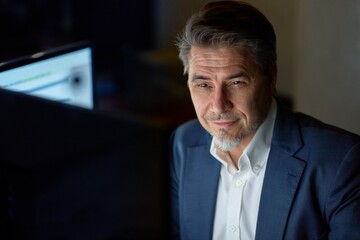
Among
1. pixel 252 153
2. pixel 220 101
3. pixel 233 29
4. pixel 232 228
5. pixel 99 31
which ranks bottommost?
pixel 99 31

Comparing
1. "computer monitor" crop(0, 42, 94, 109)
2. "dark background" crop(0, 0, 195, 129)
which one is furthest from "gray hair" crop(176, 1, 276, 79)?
"dark background" crop(0, 0, 195, 129)

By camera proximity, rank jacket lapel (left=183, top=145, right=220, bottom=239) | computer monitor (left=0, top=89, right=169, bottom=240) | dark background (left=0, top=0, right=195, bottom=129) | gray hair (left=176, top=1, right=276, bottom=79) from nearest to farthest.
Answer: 1. computer monitor (left=0, top=89, right=169, bottom=240)
2. gray hair (left=176, top=1, right=276, bottom=79)
3. jacket lapel (left=183, top=145, right=220, bottom=239)
4. dark background (left=0, top=0, right=195, bottom=129)

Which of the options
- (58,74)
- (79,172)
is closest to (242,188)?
(58,74)

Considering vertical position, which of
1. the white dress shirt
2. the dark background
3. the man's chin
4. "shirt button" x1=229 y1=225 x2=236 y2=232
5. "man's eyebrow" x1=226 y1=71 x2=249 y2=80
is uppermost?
"man's eyebrow" x1=226 y1=71 x2=249 y2=80

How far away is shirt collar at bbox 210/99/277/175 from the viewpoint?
3.82 feet

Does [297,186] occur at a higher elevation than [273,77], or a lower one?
lower

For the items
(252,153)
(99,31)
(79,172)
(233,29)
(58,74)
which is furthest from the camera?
(99,31)

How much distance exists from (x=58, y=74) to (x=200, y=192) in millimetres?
410

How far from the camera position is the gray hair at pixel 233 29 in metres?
1.07

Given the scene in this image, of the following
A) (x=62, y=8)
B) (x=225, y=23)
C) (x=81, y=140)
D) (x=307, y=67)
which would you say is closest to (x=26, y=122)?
(x=81, y=140)

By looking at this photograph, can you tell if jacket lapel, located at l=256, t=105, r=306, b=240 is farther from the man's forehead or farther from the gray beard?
the man's forehead

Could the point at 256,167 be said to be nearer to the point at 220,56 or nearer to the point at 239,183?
the point at 239,183

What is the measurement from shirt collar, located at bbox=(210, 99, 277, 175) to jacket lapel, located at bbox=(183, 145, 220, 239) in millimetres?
18

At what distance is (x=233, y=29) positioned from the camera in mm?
1064
